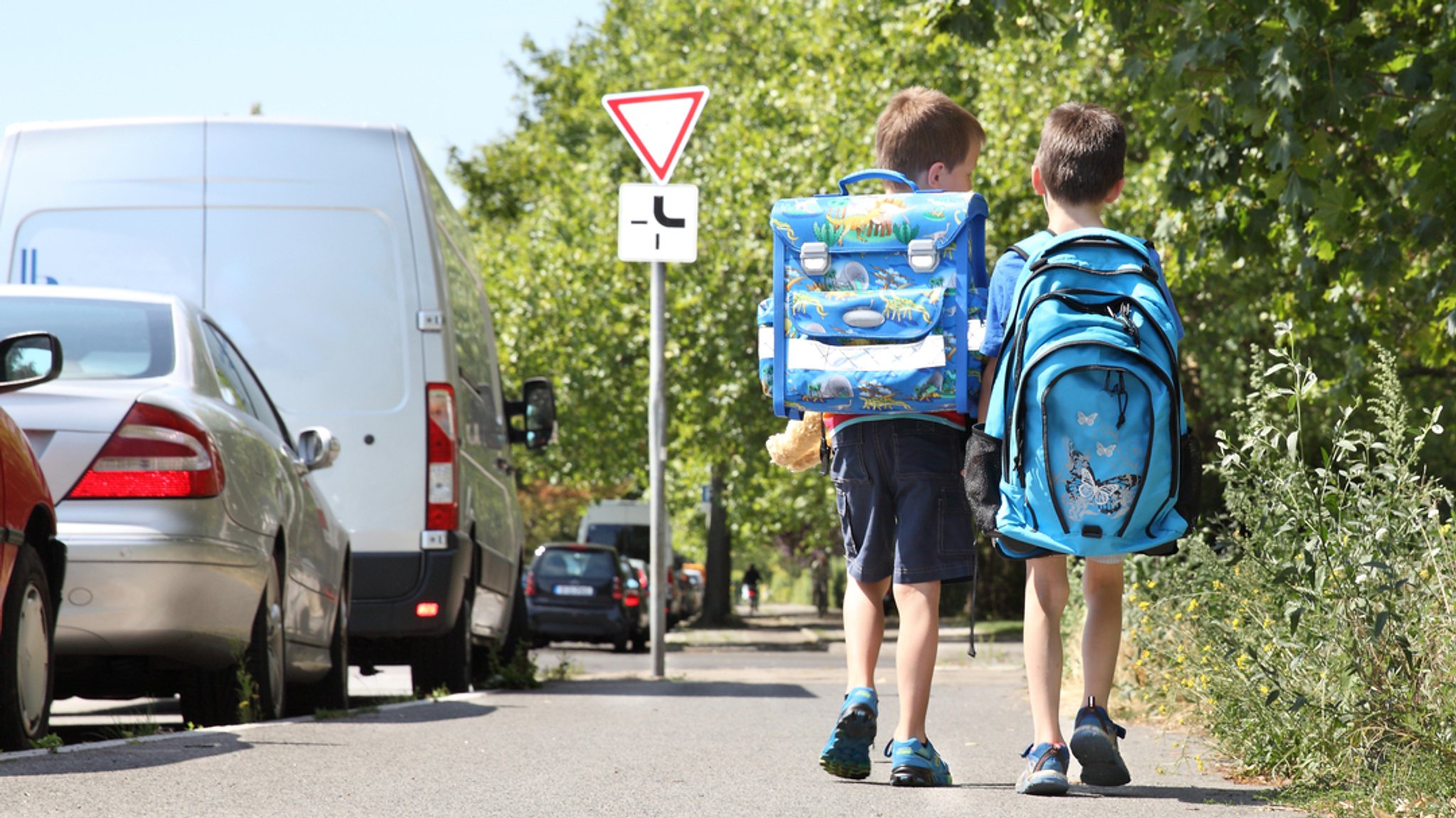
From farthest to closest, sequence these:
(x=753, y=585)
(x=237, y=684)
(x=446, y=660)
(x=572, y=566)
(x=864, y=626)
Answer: (x=753, y=585) → (x=572, y=566) → (x=446, y=660) → (x=237, y=684) → (x=864, y=626)

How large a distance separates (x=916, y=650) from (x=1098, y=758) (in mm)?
555

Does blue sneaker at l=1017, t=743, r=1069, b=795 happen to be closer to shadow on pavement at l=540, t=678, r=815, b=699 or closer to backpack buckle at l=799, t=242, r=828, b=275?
backpack buckle at l=799, t=242, r=828, b=275

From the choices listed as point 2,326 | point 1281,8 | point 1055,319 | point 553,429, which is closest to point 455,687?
point 553,429

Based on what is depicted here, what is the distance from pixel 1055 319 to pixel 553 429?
798 centimetres

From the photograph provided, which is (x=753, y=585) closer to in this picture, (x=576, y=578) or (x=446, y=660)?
(x=576, y=578)

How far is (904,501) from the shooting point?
5059 millimetres

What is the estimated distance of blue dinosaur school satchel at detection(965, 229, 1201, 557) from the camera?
4566 mm

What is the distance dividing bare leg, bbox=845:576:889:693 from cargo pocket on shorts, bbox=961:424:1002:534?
0.49 metres

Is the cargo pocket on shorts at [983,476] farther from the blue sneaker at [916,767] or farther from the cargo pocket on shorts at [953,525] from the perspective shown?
the blue sneaker at [916,767]

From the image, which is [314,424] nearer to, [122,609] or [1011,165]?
[122,609]

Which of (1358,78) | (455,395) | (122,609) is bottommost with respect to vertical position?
(122,609)

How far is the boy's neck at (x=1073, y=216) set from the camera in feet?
16.3

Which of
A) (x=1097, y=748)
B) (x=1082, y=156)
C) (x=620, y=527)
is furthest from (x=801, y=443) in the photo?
(x=620, y=527)

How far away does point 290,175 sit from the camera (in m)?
9.33
